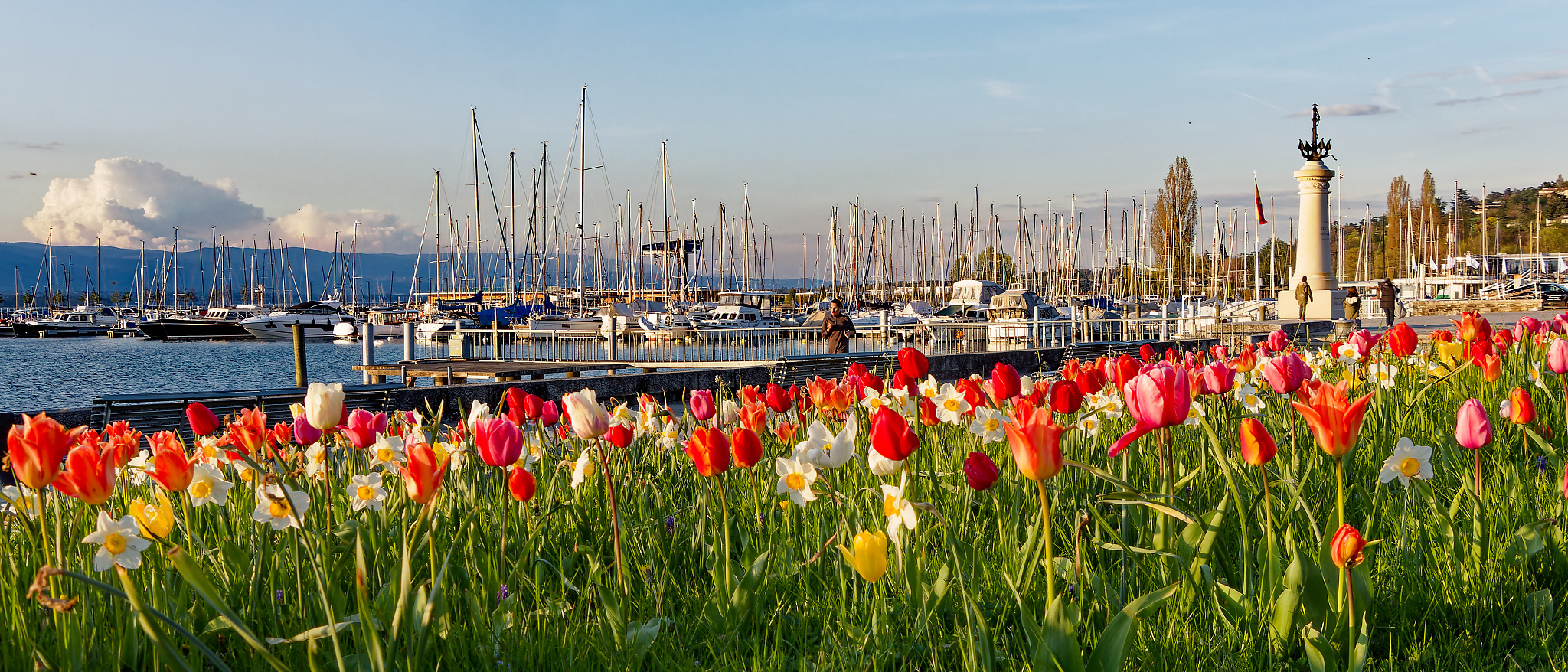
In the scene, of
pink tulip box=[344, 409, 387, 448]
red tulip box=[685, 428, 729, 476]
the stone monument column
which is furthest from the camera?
the stone monument column

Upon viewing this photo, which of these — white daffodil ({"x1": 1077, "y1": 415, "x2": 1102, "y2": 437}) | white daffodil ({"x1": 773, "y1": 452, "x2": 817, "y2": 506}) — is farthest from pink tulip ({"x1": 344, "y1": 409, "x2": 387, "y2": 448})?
white daffodil ({"x1": 1077, "y1": 415, "x2": 1102, "y2": 437})

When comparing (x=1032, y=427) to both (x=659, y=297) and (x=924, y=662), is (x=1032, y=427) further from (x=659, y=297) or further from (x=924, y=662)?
(x=659, y=297)

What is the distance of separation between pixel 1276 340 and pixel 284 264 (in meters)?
119

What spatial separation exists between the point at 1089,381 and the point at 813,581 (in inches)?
63.4

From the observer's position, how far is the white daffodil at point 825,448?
2561 mm

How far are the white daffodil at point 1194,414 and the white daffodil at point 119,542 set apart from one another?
7.61 feet

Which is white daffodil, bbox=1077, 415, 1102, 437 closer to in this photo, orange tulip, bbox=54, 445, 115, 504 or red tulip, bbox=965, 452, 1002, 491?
red tulip, bbox=965, 452, 1002, 491

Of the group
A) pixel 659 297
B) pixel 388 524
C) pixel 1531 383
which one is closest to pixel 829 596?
pixel 388 524

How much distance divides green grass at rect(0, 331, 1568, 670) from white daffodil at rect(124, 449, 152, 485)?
0.26 feet

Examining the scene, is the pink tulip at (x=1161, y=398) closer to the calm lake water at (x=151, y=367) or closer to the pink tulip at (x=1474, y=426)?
the pink tulip at (x=1474, y=426)

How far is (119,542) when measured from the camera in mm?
2205

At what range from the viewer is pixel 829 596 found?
273cm

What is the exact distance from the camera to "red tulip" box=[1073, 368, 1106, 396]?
406 cm

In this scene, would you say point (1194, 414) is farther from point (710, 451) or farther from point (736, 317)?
point (736, 317)
